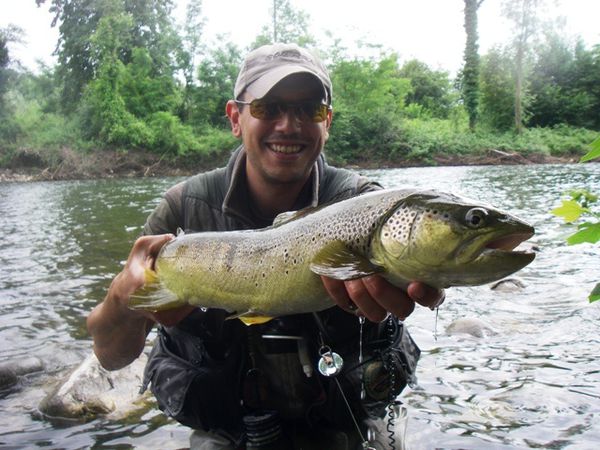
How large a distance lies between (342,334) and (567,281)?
529 centimetres

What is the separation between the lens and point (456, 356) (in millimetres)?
4992

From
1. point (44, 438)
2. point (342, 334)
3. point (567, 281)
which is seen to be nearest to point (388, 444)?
point (342, 334)

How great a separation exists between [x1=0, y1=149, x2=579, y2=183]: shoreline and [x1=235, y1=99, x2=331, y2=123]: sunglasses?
28.8 meters

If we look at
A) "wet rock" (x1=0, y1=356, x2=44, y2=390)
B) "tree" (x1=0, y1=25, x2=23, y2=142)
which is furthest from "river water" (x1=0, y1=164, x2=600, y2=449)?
"tree" (x1=0, y1=25, x2=23, y2=142)

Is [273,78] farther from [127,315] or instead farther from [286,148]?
[127,315]

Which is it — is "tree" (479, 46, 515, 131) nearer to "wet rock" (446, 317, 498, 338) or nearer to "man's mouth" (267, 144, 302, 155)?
"wet rock" (446, 317, 498, 338)

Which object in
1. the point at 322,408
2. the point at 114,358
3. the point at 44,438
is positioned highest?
the point at 114,358

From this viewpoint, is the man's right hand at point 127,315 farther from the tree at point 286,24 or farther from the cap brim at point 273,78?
the tree at point 286,24

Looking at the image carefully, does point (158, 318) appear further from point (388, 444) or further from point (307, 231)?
point (388, 444)

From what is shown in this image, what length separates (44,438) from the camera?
151 inches

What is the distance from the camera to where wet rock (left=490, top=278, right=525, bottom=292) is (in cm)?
699

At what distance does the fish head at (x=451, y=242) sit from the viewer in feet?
5.82

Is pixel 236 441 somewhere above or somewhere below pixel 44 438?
above

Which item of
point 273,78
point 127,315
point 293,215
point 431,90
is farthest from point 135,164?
point 431,90
